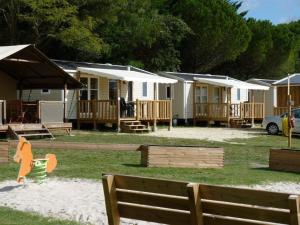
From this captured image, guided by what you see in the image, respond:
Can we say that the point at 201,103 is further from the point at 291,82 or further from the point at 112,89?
the point at 112,89

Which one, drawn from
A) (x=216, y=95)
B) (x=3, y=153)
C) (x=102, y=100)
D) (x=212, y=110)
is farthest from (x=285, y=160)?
(x=216, y=95)

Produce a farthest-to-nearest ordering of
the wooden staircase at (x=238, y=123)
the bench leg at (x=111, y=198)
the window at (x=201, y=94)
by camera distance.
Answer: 1. the window at (x=201, y=94)
2. the wooden staircase at (x=238, y=123)
3. the bench leg at (x=111, y=198)

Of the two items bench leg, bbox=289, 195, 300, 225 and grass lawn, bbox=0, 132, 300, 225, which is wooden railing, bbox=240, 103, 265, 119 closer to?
grass lawn, bbox=0, 132, 300, 225

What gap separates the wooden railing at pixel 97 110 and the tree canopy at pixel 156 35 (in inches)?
184

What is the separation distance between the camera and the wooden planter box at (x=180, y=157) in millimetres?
14555

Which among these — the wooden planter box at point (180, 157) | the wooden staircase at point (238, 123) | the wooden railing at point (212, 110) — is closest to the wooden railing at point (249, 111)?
the wooden staircase at point (238, 123)

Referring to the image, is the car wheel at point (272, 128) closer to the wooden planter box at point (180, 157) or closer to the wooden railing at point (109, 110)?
the wooden railing at point (109, 110)

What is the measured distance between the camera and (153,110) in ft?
104

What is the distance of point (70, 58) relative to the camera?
4256 centimetres

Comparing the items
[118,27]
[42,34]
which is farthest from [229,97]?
[42,34]

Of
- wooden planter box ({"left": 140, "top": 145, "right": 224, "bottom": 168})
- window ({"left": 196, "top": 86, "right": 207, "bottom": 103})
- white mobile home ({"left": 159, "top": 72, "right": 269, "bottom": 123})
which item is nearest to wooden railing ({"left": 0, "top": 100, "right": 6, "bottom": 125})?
wooden planter box ({"left": 140, "top": 145, "right": 224, "bottom": 168})

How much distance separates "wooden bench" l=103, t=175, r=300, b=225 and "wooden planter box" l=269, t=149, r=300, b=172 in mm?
9034

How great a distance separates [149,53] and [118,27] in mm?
5650

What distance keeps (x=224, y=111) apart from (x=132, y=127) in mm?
10271
